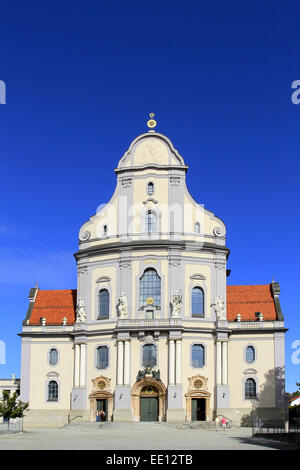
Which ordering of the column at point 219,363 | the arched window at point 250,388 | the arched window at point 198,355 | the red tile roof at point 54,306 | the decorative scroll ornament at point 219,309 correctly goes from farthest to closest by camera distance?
the red tile roof at point 54,306 < the arched window at point 250,388 < the decorative scroll ornament at point 219,309 < the arched window at point 198,355 < the column at point 219,363

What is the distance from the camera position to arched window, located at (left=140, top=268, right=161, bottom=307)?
64.1 meters

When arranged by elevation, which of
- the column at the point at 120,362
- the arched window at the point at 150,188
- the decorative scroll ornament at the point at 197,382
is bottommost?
the decorative scroll ornament at the point at 197,382

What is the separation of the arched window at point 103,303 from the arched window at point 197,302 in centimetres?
801

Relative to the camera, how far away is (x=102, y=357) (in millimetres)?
65000

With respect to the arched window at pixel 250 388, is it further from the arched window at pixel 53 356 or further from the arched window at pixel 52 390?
the arched window at pixel 53 356

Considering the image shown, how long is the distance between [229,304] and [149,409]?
44.0ft

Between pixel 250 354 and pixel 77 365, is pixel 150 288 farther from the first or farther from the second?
pixel 250 354

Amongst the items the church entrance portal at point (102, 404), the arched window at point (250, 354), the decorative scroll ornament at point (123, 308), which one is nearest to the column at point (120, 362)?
the decorative scroll ornament at point (123, 308)

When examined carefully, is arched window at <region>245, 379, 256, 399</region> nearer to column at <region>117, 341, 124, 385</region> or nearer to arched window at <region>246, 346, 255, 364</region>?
arched window at <region>246, 346, 255, 364</region>

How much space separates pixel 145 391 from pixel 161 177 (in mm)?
19902

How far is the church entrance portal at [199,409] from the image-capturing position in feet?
205

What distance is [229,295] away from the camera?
70.1 m
